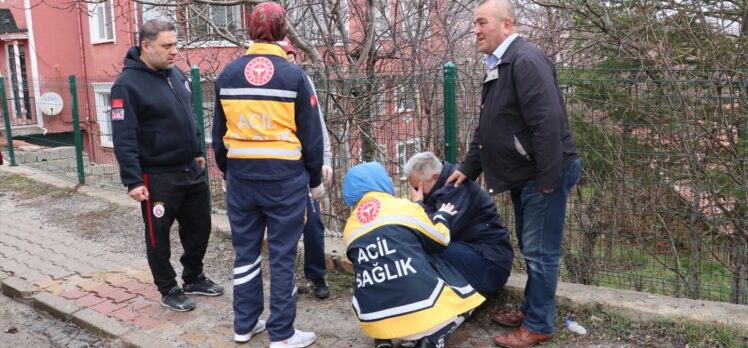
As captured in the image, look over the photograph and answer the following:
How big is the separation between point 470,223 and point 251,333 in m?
1.47

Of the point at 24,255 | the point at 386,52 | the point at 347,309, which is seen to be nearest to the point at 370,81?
the point at 347,309

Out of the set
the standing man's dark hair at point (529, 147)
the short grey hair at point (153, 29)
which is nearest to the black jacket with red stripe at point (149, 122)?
the short grey hair at point (153, 29)

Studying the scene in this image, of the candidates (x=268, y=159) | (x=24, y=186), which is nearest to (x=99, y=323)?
(x=268, y=159)

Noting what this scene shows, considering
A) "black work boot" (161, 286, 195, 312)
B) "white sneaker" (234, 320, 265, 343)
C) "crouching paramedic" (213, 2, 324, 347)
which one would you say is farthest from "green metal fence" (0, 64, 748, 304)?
"black work boot" (161, 286, 195, 312)

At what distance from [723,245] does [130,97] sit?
408cm

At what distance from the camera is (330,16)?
7613mm

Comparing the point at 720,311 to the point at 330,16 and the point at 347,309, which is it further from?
the point at 330,16

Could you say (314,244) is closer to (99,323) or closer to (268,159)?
(268,159)

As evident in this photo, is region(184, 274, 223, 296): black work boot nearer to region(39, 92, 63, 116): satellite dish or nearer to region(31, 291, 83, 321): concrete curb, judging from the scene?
region(31, 291, 83, 321): concrete curb

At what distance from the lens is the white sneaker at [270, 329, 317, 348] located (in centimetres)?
357

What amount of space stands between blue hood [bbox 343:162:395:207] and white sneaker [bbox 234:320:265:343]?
3.17 ft

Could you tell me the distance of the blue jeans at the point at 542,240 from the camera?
133 inches

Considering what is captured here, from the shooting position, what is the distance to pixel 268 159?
3.39 m

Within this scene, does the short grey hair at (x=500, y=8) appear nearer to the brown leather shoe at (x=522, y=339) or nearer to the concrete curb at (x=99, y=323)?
the brown leather shoe at (x=522, y=339)
